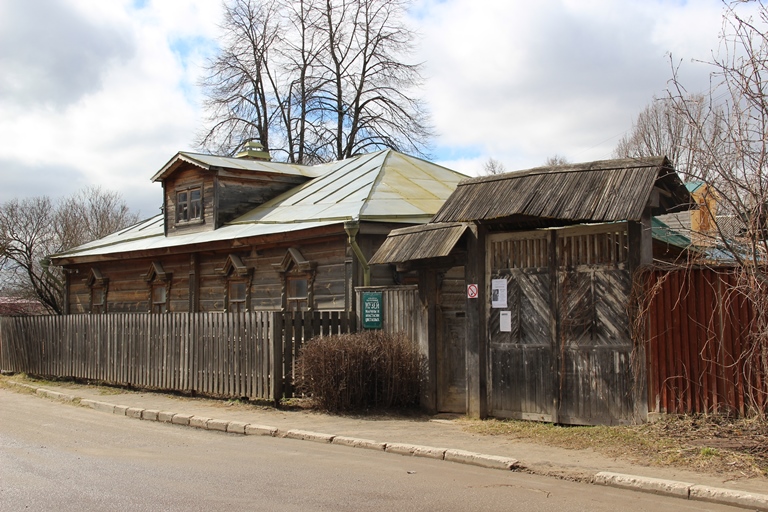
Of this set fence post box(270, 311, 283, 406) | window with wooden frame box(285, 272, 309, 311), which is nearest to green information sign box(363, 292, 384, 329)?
fence post box(270, 311, 283, 406)

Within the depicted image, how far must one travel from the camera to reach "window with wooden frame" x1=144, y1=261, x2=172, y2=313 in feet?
73.9

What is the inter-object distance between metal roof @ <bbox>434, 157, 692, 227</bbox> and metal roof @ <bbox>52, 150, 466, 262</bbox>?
5036mm

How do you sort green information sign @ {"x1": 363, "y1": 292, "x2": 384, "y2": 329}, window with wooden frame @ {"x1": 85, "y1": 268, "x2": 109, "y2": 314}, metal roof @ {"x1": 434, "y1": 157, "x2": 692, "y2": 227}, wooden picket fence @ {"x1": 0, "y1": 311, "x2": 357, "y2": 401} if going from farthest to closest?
1. window with wooden frame @ {"x1": 85, "y1": 268, "x2": 109, "y2": 314}
2. wooden picket fence @ {"x1": 0, "y1": 311, "x2": 357, "y2": 401}
3. green information sign @ {"x1": 363, "y1": 292, "x2": 384, "y2": 329}
4. metal roof @ {"x1": 434, "y1": 157, "x2": 692, "y2": 227}

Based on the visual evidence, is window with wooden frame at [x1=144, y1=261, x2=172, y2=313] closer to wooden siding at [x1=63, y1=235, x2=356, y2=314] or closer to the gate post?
wooden siding at [x1=63, y1=235, x2=356, y2=314]

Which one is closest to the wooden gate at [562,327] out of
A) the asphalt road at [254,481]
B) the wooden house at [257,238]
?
the asphalt road at [254,481]

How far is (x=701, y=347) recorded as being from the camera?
9.12 meters

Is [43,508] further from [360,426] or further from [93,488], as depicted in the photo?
[360,426]

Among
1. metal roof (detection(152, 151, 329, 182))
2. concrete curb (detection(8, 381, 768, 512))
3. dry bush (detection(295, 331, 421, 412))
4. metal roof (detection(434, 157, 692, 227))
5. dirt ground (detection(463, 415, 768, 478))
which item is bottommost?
concrete curb (detection(8, 381, 768, 512))

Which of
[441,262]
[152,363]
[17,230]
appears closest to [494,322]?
[441,262]

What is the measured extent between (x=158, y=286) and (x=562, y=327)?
623 inches

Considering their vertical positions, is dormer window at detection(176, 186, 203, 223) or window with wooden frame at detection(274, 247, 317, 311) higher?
dormer window at detection(176, 186, 203, 223)

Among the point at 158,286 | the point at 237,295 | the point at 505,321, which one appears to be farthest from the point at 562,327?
the point at 158,286

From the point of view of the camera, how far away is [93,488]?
7.34 meters

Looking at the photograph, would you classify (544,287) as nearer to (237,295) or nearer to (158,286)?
(237,295)
